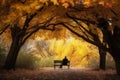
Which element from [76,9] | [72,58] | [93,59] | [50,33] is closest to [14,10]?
[76,9]

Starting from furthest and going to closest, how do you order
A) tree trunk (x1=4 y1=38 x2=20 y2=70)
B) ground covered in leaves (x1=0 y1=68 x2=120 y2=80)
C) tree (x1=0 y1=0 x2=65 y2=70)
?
1. tree trunk (x1=4 y1=38 x2=20 y2=70)
2. tree (x1=0 y1=0 x2=65 y2=70)
3. ground covered in leaves (x1=0 y1=68 x2=120 y2=80)

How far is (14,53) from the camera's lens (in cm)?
3045

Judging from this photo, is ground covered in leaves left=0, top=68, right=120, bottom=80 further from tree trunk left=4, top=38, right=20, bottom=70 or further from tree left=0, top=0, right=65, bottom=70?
tree left=0, top=0, right=65, bottom=70

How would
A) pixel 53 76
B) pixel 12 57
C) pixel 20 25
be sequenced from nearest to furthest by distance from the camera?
1. pixel 53 76
2. pixel 12 57
3. pixel 20 25

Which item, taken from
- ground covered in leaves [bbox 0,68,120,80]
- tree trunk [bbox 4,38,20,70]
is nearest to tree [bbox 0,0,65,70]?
tree trunk [bbox 4,38,20,70]

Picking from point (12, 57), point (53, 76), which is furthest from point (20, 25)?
point (53, 76)

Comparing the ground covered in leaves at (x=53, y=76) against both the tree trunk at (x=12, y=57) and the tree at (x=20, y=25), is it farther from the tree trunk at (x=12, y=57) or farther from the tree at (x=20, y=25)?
the tree at (x=20, y=25)

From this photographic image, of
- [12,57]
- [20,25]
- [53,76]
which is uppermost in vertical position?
[20,25]

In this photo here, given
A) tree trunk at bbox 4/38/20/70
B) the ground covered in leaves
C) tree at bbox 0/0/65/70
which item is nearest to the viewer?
the ground covered in leaves

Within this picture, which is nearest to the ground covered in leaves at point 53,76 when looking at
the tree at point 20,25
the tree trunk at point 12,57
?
the tree trunk at point 12,57

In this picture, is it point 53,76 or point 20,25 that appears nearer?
point 53,76

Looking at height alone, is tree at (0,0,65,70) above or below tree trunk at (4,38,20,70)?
above

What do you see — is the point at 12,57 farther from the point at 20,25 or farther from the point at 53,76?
the point at 53,76

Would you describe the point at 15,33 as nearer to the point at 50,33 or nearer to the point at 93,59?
the point at 50,33
